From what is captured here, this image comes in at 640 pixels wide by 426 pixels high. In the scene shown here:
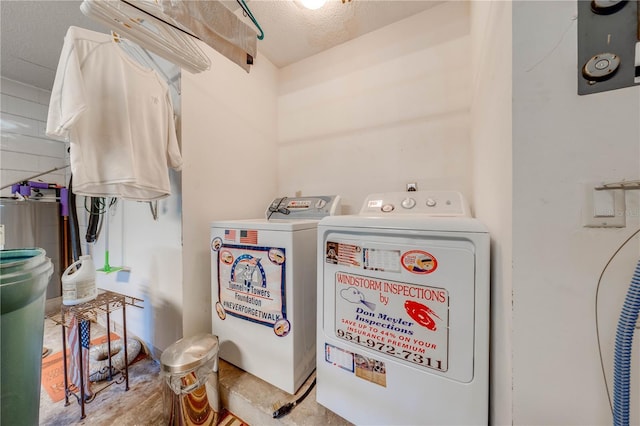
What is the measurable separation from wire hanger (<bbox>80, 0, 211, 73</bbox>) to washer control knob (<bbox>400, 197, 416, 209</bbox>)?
A: 4.48ft

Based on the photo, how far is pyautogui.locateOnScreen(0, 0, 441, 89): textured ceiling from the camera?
154cm

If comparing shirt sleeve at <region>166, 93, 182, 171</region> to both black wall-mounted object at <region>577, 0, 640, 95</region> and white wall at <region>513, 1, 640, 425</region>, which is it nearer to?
white wall at <region>513, 1, 640, 425</region>

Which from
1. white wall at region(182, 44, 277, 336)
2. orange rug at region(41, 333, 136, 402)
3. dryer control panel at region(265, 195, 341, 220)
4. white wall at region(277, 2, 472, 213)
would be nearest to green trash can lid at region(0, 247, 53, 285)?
white wall at region(182, 44, 277, 336)

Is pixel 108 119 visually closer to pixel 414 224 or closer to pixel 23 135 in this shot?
pixel 414 224

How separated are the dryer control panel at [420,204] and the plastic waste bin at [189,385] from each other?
3.99ft

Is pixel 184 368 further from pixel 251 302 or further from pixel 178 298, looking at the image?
pixel 178 298

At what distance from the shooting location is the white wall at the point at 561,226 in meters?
0.49

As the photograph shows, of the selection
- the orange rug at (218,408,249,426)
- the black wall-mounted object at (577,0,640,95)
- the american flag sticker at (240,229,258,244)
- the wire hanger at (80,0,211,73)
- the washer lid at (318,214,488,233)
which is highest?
the wire hanger at (80,0,211,73)

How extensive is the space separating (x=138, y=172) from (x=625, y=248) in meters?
1.77

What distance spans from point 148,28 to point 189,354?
154cm

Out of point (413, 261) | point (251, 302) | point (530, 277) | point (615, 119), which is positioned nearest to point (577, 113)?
point (615, 119)

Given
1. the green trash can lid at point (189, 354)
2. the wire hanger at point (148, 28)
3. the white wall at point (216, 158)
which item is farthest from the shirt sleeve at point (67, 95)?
the green trash can lid at point (189, 354)

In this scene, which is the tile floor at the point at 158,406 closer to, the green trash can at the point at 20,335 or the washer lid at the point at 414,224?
the green trash can at the point at 20,335

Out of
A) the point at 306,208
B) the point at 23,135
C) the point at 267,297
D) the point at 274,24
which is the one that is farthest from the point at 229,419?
the point at 23,135
